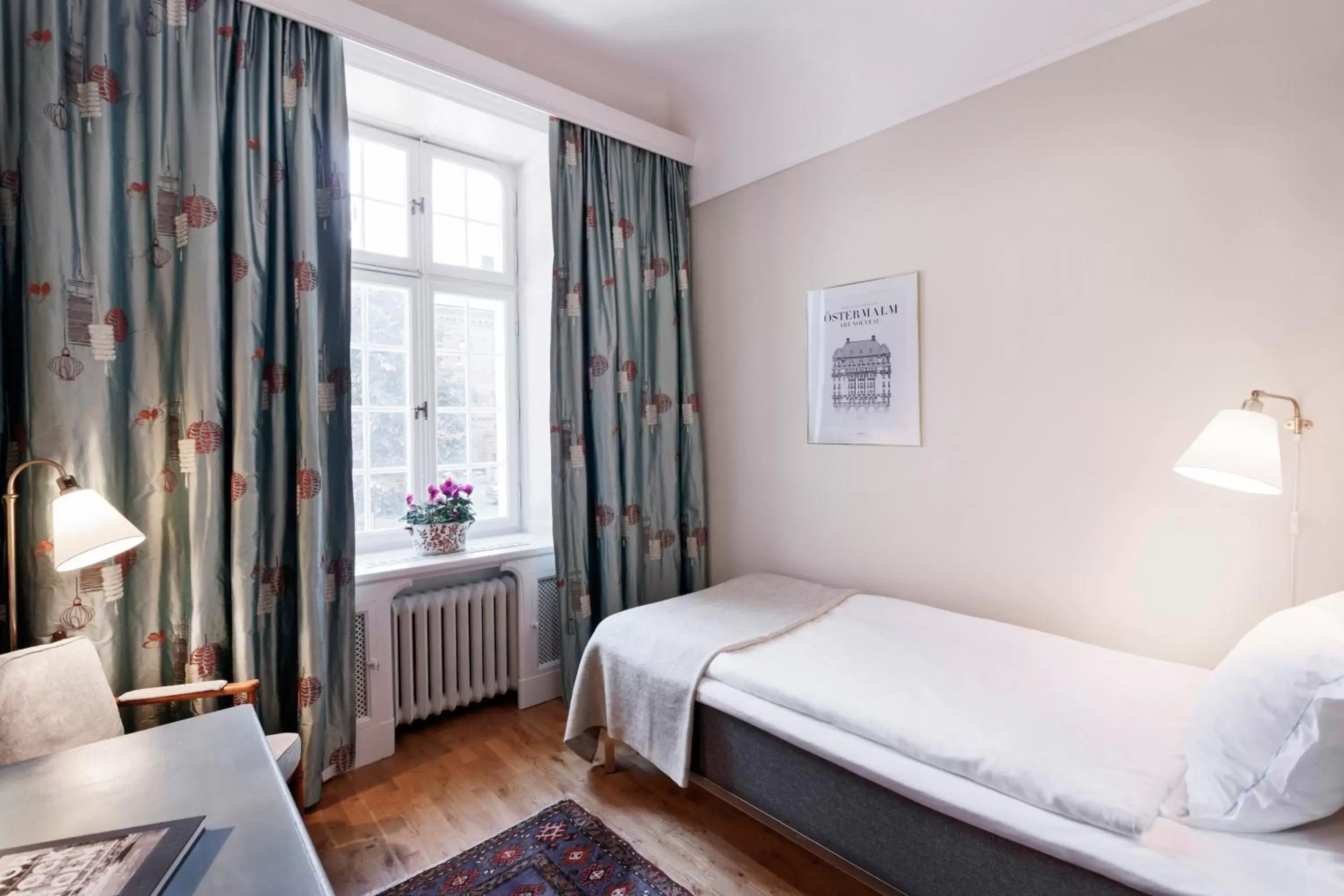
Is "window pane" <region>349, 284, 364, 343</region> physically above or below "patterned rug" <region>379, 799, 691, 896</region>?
above

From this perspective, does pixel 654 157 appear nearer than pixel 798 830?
No

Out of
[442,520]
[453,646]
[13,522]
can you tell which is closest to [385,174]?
[442,520]

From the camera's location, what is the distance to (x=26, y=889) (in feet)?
2.82

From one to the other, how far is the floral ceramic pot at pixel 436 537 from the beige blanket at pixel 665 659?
841 mm

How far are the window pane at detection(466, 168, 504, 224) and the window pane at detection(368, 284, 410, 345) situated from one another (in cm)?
59

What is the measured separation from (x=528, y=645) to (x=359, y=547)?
2.93 ft

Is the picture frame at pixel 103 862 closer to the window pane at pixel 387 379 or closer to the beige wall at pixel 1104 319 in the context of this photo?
Answer: the window pane at pixel 387 379

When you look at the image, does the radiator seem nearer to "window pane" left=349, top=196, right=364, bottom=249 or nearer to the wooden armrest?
the wooden armrest

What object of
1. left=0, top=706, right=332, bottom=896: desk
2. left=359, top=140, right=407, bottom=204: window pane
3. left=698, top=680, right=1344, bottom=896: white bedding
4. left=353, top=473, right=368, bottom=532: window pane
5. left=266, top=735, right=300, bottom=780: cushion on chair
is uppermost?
left=359, top=140, right=407, bottom=204: window pane

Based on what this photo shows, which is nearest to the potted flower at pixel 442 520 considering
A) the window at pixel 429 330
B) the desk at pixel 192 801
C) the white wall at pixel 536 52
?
the window at pixel 429 330

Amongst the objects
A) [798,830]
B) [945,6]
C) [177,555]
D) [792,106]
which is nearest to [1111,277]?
[945,6]

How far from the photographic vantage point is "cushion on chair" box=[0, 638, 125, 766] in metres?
1.43

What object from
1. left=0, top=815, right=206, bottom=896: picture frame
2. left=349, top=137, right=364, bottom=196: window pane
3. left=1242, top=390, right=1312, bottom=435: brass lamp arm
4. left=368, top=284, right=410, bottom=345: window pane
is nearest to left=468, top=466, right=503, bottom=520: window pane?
left=368, top=284, right=410, bottom=345: window pane

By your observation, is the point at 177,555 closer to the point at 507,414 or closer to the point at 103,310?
the point at 103,310
